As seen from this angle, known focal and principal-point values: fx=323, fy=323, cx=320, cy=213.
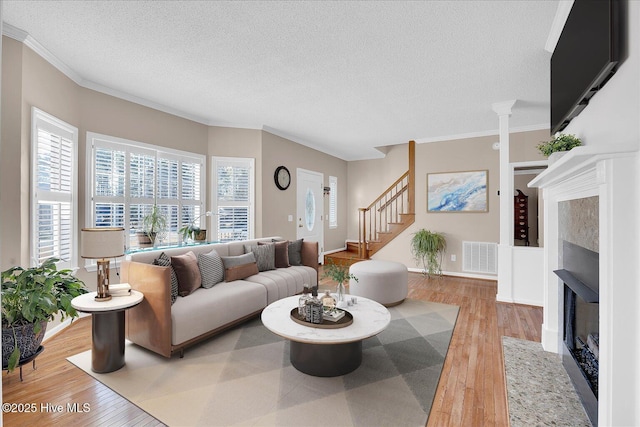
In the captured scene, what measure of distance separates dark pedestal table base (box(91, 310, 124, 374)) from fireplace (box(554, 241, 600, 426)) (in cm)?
322

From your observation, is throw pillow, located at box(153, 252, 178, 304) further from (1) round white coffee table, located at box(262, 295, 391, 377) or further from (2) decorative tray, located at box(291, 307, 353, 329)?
(2) decorative tray, located at box(291, 307, 353, 329)

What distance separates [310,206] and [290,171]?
105 centimetres

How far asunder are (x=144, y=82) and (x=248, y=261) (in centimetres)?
235

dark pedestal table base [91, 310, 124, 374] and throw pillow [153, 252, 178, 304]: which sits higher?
throw pillow [153, 252, 178, 304]

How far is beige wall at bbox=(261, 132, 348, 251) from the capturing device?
5.45 m

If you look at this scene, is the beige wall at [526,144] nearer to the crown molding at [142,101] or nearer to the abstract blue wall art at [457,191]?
the abstract blue wall art at [457,191]

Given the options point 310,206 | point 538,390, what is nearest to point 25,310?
point 538,390

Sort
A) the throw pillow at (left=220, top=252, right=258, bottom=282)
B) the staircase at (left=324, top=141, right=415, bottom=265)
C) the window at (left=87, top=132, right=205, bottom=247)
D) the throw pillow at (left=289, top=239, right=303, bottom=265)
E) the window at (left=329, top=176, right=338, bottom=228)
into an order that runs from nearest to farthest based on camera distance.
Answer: the throw pillow at (left=220, top=252, right=258, bottom=282)
the window at (left=87, top=132, right=205, bottom=247)
the throw pillow at (left=289, top=239, right=303, bottom=265)
the staircase at (left=324, top=141, right=415, bottom=265)
the window at (left=329, top=176, right=338, bottom=228)

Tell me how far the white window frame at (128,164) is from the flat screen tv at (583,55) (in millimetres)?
4479

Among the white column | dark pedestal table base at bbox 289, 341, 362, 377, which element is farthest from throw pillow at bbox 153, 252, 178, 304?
the white column

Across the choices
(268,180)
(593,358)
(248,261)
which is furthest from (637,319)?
(268,180)

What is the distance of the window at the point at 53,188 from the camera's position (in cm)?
295

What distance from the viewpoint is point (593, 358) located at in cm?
197

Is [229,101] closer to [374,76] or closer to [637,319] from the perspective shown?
[374,76]
